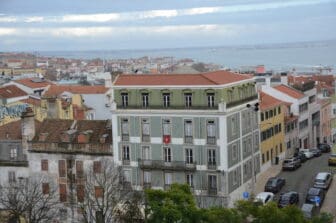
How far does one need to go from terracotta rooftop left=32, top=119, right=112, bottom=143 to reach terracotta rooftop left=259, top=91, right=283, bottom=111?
21.6ft

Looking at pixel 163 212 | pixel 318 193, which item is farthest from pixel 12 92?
pixel 163 212

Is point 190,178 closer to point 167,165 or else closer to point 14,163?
point 167,165

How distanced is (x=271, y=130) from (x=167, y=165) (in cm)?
683

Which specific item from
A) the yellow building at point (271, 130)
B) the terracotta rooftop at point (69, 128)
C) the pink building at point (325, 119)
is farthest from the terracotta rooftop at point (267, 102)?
the pink building at point (325, 119)

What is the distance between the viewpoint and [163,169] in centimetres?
2327

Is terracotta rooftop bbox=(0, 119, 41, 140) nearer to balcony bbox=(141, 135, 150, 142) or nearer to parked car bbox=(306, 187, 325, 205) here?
balcony bbox=(141, 135, 150, 142)

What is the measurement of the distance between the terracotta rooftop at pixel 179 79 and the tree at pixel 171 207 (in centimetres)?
799

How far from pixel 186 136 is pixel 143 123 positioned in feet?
5.38

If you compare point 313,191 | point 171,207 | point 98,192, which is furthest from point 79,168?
point 171,207

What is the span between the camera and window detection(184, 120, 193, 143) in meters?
23.0

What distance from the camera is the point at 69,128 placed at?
2467cm

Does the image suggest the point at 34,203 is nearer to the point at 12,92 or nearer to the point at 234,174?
the point at 234,174

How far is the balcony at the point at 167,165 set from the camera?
904 inches

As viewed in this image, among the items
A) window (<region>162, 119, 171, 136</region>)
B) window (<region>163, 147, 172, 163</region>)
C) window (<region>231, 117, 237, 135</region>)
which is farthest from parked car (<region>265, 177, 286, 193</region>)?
window (<region>162, 119, 171, 136</region>)
